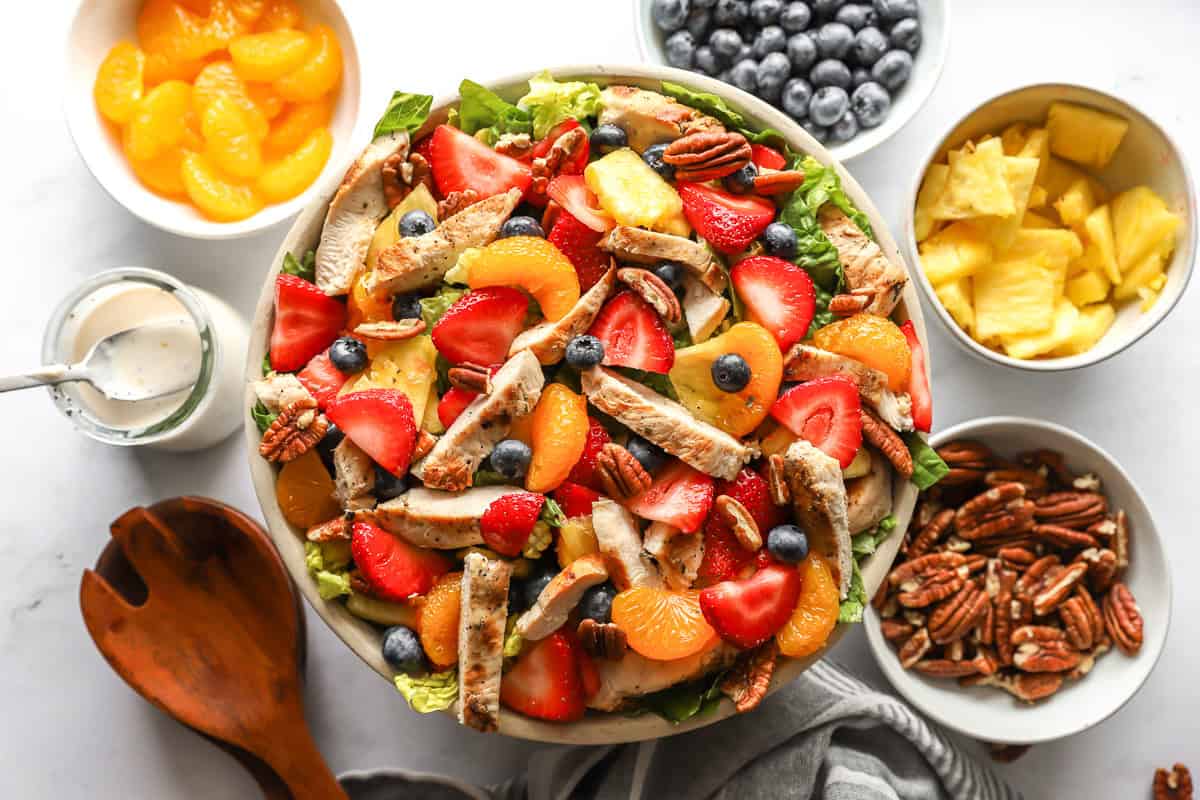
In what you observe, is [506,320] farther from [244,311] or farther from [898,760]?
[898,760]

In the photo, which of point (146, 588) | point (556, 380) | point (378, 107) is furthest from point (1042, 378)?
point (146, 588)

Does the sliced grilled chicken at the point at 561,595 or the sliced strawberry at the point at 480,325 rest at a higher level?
the sliced strawberry at the point at 480,325

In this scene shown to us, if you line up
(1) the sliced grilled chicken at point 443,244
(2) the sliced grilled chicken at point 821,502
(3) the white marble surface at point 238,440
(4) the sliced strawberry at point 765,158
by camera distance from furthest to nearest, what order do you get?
(3) the white marble surface at point 238,440
(4) the sliced strawberry at point 765,158
(1) the sliced grilled chicken at point 443,244
(2) the sliced grilled chicken at point 821,502

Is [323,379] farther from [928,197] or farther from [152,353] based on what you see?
[928,197]

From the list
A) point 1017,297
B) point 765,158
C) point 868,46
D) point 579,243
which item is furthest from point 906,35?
point 579,243

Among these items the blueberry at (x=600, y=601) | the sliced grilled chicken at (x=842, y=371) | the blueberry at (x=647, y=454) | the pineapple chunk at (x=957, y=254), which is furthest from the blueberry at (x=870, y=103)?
the blueberry at (x=600, y=601)

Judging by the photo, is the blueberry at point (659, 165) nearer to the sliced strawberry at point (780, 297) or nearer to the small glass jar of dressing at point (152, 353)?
the sliced strawberry at point (780, 297)

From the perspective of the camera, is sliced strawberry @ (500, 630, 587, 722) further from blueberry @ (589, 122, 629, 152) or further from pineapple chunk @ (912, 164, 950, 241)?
pineapple chunk @ (912, 164, 950, 241)
